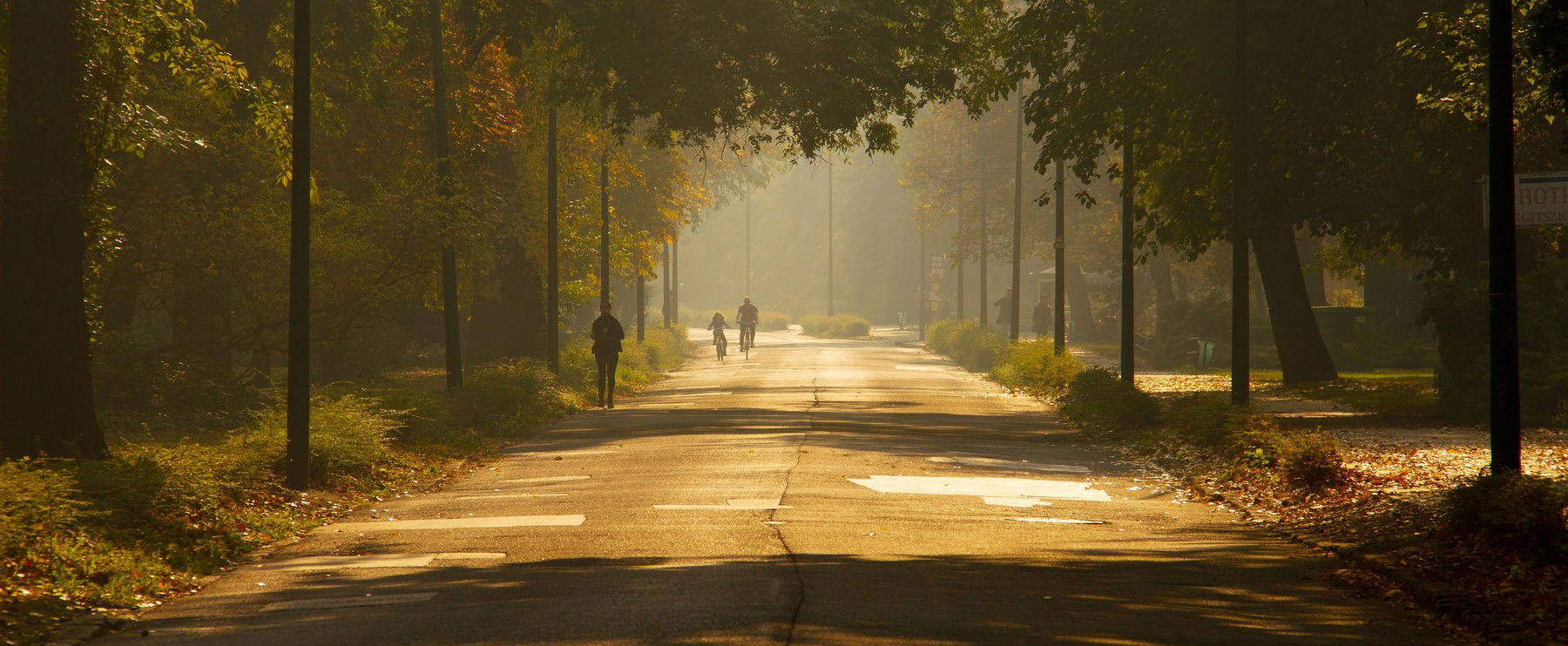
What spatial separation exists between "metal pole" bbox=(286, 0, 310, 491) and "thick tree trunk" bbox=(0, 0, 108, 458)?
1.74m

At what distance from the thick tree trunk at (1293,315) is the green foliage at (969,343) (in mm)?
15504

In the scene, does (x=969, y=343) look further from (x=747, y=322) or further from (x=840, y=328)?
(x=840, y=328)

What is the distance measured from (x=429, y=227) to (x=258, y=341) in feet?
10.6

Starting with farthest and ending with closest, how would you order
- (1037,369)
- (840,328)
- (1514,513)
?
(840,328) → (1037,369) → (1514,513)

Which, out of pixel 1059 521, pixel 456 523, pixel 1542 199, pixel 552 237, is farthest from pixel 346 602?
pixel 552 237

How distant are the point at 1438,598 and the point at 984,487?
750cm

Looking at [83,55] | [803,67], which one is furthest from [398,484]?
[803,67]

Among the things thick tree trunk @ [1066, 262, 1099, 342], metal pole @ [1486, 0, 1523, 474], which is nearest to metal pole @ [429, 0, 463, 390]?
metal pole @ [1486, 0, 1523, 474]

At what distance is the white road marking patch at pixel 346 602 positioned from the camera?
31.8ft

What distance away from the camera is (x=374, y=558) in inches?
464

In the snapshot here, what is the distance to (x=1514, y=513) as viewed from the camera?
1040 centimetres

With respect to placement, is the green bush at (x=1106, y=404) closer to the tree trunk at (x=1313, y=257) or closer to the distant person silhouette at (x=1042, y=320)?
the tree trunk at (x=1313, y=257)

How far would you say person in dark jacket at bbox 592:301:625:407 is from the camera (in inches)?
1155

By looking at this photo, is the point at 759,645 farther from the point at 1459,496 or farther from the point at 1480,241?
the point at 1480,241
